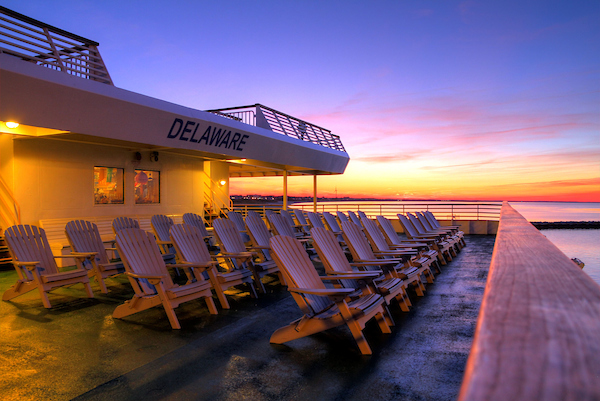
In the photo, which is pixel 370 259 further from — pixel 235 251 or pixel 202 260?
pixel 202 260

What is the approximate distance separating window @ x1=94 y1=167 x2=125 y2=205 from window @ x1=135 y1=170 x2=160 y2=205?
0.68 meters

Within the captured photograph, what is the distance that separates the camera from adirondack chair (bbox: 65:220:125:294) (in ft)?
21.0

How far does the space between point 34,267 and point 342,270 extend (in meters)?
4.38

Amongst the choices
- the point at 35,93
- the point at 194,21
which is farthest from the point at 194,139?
the point at 194,21

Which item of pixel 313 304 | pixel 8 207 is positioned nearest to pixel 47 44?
pixel 8 207

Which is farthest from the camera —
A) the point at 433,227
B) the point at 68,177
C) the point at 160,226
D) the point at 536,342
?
the point at 433,227

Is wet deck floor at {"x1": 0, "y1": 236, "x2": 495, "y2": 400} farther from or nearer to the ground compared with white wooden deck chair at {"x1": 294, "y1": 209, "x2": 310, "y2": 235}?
nearer to the ground

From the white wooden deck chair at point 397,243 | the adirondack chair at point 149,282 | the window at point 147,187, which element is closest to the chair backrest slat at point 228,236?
the adirondack chair at point 149,282

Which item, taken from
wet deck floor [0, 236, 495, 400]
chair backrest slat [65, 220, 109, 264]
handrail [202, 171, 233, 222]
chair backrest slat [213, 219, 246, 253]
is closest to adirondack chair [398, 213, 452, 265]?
wet deck floor [0, 236, 495, 400]

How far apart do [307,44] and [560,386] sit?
20.5 m

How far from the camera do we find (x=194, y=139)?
1212 cm

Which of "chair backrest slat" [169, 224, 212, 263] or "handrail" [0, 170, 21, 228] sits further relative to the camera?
"handrail" [0, 170, 21, 228]

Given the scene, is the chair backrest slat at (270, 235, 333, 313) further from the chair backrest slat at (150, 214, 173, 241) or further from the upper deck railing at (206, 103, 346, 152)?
the upper deck railing at (206, 103, 346, 152)

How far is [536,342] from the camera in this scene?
0.46 metres
